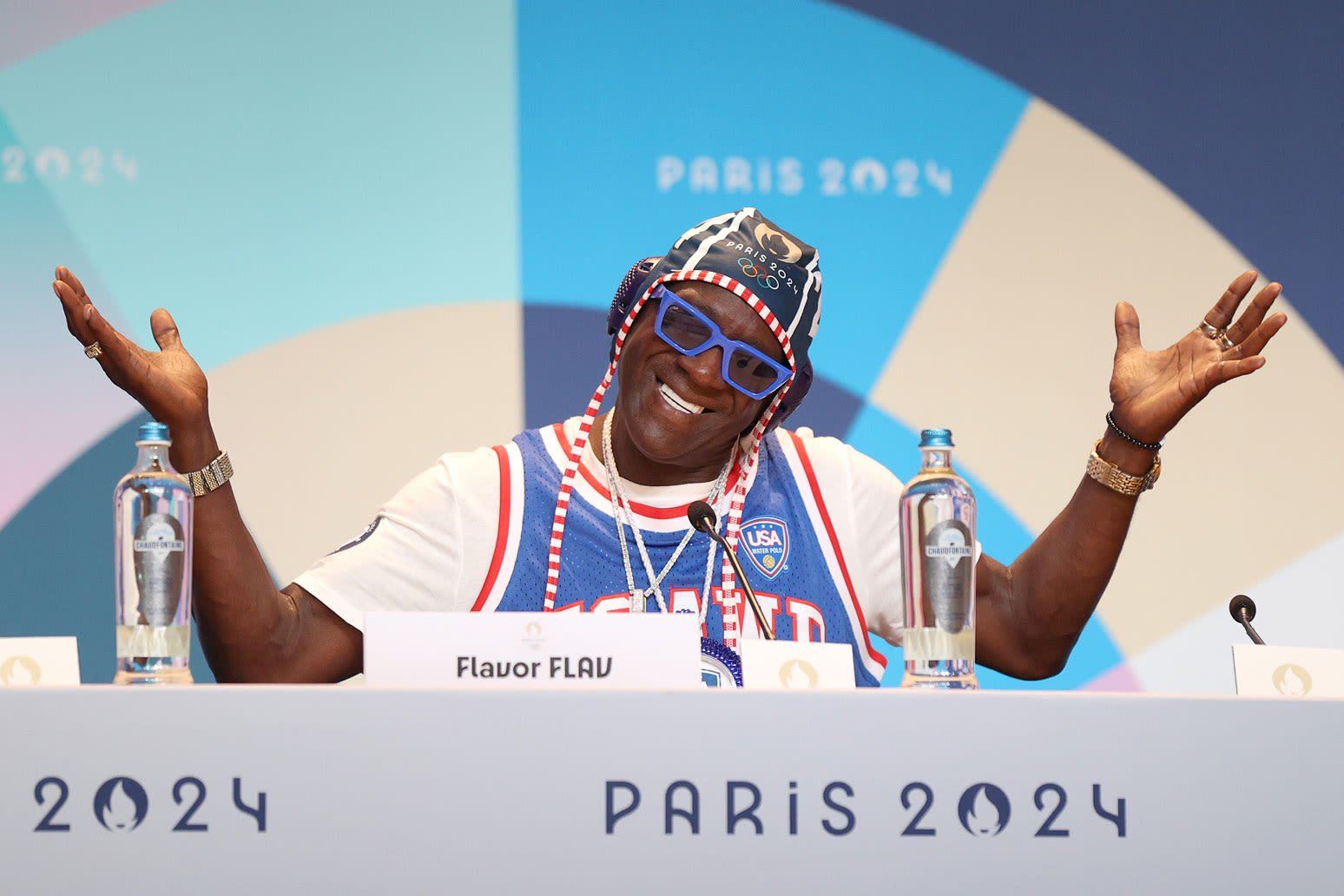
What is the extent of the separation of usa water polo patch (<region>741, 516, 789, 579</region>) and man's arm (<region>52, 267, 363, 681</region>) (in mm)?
626

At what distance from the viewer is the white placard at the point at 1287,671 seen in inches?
58.9

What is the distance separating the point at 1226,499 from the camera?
3012 millimetres

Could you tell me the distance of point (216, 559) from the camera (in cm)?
164

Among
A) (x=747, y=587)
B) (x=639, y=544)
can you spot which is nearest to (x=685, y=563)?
(x=639, y=544)

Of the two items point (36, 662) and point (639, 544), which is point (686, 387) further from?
point (36, 662)

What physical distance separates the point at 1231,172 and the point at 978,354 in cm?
81

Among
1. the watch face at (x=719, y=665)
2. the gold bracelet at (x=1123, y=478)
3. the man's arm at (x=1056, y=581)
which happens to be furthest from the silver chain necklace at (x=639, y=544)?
the gold bracelet at (x=1123, y=478)

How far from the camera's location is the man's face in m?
1.93

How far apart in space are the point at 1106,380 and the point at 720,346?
152cm

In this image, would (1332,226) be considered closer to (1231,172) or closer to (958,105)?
(1231,172)

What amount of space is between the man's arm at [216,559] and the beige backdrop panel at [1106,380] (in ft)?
5.31

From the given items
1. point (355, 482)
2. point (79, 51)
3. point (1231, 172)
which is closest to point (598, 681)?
point (355, 482)

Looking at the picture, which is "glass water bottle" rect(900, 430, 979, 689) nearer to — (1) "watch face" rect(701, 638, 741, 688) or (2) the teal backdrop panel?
(1) "watch face" rect(701, 638, 741, 688)

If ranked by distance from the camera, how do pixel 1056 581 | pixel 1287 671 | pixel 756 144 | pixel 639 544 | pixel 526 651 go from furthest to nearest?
pixel 756 144 → pixel 639 544 → pixel 1056 581 → pixel 1287 671 → pixel 526 651
